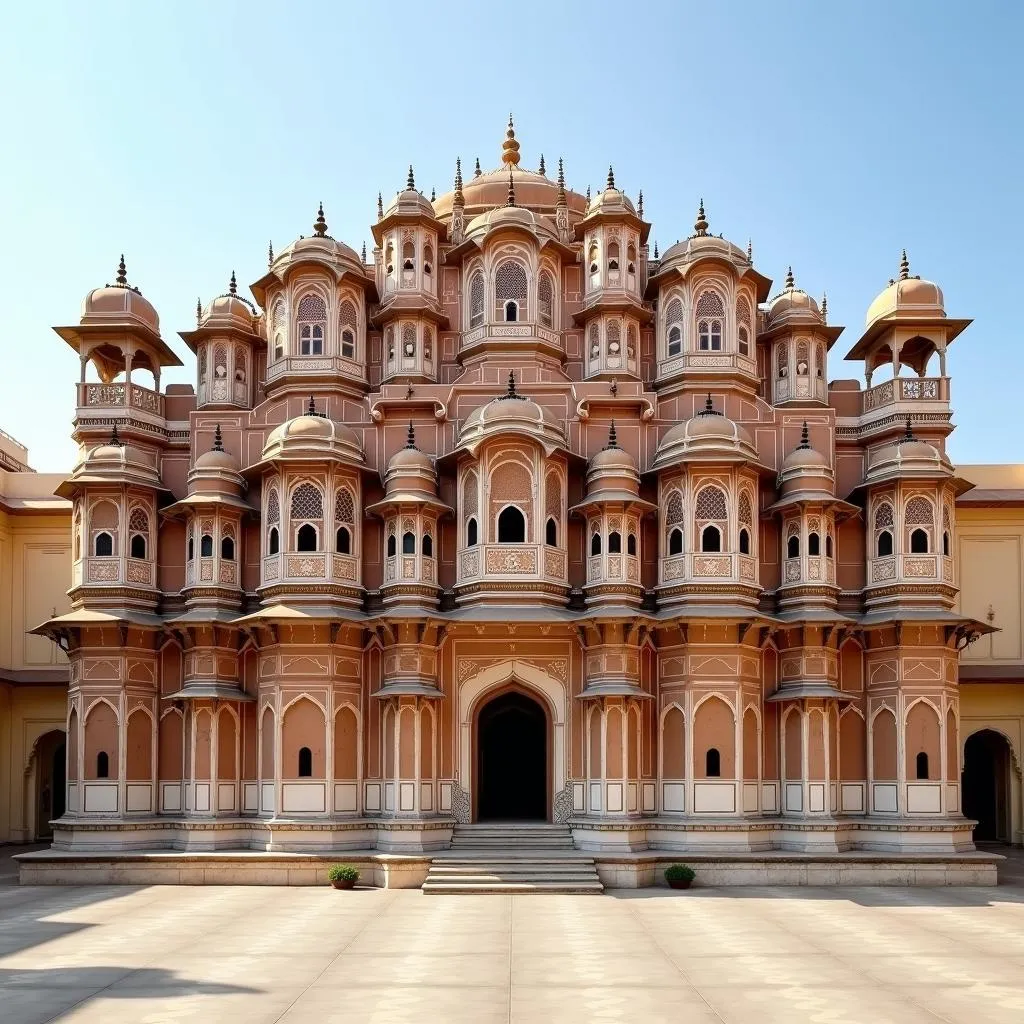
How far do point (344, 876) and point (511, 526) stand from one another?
7.80m

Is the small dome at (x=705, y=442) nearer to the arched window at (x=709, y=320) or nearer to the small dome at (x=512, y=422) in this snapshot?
the small dome at (x=512, y=422)

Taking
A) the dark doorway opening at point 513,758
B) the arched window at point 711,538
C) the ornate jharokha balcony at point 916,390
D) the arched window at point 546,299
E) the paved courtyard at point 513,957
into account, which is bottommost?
the paved courtyard at point 513,957

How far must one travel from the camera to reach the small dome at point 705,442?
83.6 ft

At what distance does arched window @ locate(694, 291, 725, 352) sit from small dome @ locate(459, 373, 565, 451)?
15.9 feet

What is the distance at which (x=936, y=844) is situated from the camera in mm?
24766

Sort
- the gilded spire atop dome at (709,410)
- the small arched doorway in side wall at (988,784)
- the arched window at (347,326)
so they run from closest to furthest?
the gilded spire atop dome at (709,410), the arched window at (347,326), the small arched doorway in side wall at (988,784)

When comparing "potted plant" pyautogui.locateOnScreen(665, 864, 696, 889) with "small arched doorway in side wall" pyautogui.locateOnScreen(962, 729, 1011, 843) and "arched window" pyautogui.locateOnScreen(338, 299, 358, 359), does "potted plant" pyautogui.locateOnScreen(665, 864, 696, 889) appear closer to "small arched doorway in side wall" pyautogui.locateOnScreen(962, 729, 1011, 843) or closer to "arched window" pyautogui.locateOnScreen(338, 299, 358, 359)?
"small arched doorway in side wall" pyautogui.locateOnScreen(962, 729, 1011, 843)

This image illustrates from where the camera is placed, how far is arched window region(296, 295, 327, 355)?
29.0 metres

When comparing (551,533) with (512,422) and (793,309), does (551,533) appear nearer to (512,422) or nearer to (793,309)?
(512,422)

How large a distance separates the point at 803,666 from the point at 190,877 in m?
13.3

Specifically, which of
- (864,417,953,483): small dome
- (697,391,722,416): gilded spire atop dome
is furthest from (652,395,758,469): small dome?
(864,417,953,483): small dome

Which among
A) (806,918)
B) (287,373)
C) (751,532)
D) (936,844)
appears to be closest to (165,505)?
(287,373)

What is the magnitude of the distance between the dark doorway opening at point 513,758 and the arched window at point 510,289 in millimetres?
9216

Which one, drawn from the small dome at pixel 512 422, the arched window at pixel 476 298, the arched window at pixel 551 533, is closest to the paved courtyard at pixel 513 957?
the arched window at pixel 551 533
